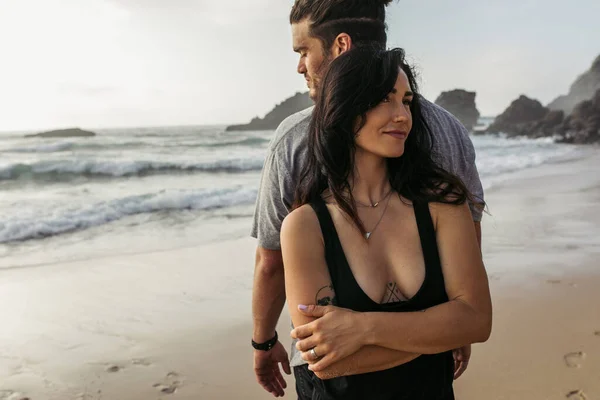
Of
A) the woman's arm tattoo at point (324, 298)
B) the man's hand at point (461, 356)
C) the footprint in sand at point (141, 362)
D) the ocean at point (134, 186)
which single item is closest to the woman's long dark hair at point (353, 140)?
the woman's arm tattoo at point (324, 298)

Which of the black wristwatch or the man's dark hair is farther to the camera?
the black wristwatch

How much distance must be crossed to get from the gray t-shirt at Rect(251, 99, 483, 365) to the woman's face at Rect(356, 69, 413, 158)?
20cm

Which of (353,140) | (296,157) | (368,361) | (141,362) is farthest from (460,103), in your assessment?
(368,361)

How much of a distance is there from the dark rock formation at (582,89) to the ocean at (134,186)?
6.61 metres

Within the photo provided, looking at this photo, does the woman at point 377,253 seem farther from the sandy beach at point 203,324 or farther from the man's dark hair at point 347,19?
the sandy beach at point 203,324

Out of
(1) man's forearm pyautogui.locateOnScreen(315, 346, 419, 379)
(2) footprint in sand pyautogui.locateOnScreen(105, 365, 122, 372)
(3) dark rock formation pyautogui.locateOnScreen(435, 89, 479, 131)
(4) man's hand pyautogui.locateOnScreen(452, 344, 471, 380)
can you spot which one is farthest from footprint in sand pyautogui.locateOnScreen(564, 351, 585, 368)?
(3) dark rock formation pyautogui.locateOnScreen(435, 89, 479, 131)

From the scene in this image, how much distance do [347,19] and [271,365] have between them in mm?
1135

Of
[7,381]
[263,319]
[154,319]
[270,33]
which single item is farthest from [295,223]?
[270,33]

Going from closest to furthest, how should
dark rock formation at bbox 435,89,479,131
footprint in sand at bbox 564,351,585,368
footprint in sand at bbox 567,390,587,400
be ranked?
footprint in sand at bbox 567,390,587,400 < footprint in sand at bbox 564,351,585,368 < dark rock formation at bbox 435,89,479,131

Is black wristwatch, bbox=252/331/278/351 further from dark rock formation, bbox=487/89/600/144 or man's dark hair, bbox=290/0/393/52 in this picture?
dark rock formation, bbox=487/89/600/144

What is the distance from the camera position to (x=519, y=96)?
25250 millimetres

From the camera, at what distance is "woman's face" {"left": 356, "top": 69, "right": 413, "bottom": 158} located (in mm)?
1492

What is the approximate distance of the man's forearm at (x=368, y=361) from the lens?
137cm

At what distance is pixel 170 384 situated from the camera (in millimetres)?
3416
